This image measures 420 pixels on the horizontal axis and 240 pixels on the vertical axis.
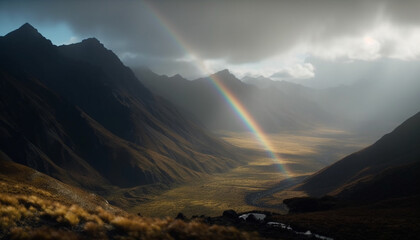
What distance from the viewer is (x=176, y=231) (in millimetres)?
26312

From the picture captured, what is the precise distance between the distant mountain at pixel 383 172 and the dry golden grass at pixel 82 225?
296 ft

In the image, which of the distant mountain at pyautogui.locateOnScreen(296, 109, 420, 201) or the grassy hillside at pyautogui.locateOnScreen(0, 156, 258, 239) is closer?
the grassy hillside at pyautogui.locateOnScreen(0, 156, 258, 239)

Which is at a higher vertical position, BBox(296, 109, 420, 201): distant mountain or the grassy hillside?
the grassy hillside

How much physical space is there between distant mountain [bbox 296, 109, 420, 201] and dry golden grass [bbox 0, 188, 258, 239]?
296 feet

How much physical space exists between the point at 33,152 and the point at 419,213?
633 ft

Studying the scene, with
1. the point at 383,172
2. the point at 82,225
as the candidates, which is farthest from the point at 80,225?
Answer: the point at 383,172

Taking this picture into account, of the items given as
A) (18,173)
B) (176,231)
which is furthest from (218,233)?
(18,173)

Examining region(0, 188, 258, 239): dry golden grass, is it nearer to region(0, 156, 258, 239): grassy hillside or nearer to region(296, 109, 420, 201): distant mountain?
region(0, 156, 258, 239): grassy hillside

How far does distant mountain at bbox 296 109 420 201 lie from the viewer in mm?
101988

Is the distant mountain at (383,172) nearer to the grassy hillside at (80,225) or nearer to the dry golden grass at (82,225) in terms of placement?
the dry golden grass at (82,225)

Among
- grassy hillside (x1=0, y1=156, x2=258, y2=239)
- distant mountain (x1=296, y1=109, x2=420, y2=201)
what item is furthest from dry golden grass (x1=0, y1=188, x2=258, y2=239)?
distant mountain (x1=296, y1=109, x2=420, y2=201)

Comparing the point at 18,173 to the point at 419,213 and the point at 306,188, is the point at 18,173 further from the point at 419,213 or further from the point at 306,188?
the point at 306,188

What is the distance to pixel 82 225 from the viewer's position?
1001 inches

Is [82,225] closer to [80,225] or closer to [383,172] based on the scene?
[80,225]
